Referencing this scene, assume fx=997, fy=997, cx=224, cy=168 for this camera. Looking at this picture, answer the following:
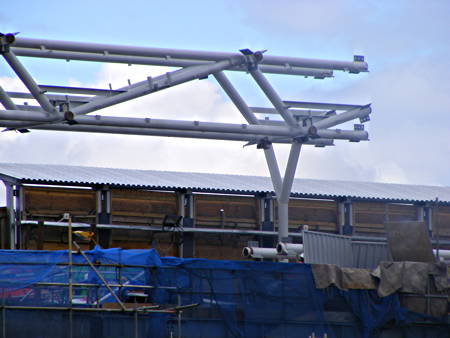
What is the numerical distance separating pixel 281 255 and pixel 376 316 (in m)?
4.60

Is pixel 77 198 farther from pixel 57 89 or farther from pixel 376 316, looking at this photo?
pixel 376 316

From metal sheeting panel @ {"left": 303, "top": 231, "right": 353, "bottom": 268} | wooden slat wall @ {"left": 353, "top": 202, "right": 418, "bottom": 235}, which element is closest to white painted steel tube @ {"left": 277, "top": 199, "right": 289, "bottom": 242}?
metal sheeting panel @ {"left": 303, "top": 231, "right": 353, "bottom": 268}

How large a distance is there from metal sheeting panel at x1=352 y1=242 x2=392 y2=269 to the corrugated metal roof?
11.6 m

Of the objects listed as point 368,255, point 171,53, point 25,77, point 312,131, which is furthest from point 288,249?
point 25,77

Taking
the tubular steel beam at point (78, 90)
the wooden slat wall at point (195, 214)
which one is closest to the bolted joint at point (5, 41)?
the tubular steel beam at point (78, 90)

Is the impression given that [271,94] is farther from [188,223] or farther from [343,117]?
[188,223]

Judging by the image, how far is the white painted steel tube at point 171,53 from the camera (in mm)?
27703

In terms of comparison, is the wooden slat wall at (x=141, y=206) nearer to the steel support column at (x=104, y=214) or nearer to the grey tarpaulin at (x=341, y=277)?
the steel support column at (x=104, y=214)

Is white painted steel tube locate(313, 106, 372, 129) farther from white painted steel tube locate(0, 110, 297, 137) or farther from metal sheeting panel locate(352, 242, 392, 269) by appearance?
metal sheeting panel locate(352, 242, 392, 269)

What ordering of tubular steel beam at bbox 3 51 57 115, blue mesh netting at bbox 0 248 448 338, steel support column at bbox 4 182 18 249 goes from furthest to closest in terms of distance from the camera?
steel support column at bbox 4 182 18 249
blue mesh netting at bbox 0 248 448 338
tubular steel beam at bbox 3 51 57 115

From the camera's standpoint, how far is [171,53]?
2902 cm

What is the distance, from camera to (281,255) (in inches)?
1330

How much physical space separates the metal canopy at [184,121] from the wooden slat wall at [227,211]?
11.0 m

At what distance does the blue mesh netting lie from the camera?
27453 mm
